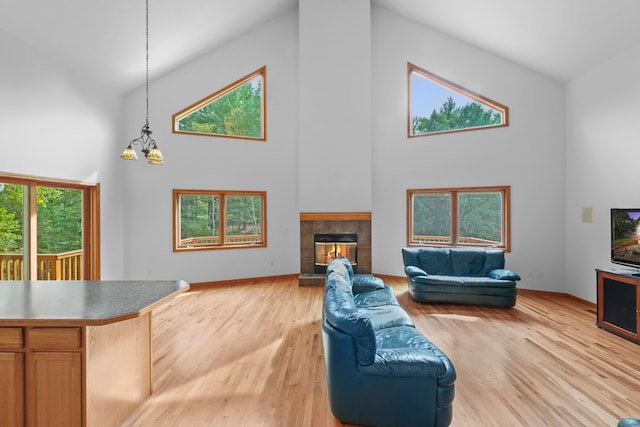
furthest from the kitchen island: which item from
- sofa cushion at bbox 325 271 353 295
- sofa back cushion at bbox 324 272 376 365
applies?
sofa cushion at bbox 325 271 353 295

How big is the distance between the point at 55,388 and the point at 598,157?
6847 millimetres

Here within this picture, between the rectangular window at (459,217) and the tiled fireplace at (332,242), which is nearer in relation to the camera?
the rectangular window at (459,217)

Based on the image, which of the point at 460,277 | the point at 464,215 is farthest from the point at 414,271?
the point at 464,215

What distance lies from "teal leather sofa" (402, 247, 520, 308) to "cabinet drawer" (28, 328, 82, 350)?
4521mm

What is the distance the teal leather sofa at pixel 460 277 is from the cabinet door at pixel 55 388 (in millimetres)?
4499

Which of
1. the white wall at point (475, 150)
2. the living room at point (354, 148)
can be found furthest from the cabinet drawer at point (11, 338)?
the white wall at point (475, 150)

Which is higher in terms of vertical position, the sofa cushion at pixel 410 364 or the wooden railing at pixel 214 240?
the wooden railing at pixel 214 240

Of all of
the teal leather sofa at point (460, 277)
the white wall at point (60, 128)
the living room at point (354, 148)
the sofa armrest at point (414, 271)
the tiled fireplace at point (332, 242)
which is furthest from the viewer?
the tiled fireplace at point (332, 242)

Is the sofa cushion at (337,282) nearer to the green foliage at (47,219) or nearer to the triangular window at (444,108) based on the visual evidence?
the green foliage at (47,219)

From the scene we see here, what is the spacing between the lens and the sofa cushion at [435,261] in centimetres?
579

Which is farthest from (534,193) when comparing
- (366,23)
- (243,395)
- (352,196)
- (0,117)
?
(0,117)

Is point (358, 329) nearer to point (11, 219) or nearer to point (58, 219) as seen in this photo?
point (11, 219)

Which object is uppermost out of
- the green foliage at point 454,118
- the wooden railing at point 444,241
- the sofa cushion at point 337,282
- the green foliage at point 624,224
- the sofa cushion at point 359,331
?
the green foliage at point 454,118

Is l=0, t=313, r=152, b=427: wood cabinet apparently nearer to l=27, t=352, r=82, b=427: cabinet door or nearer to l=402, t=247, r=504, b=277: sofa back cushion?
l=27, t=352, r=82, b=427: cabinet door
